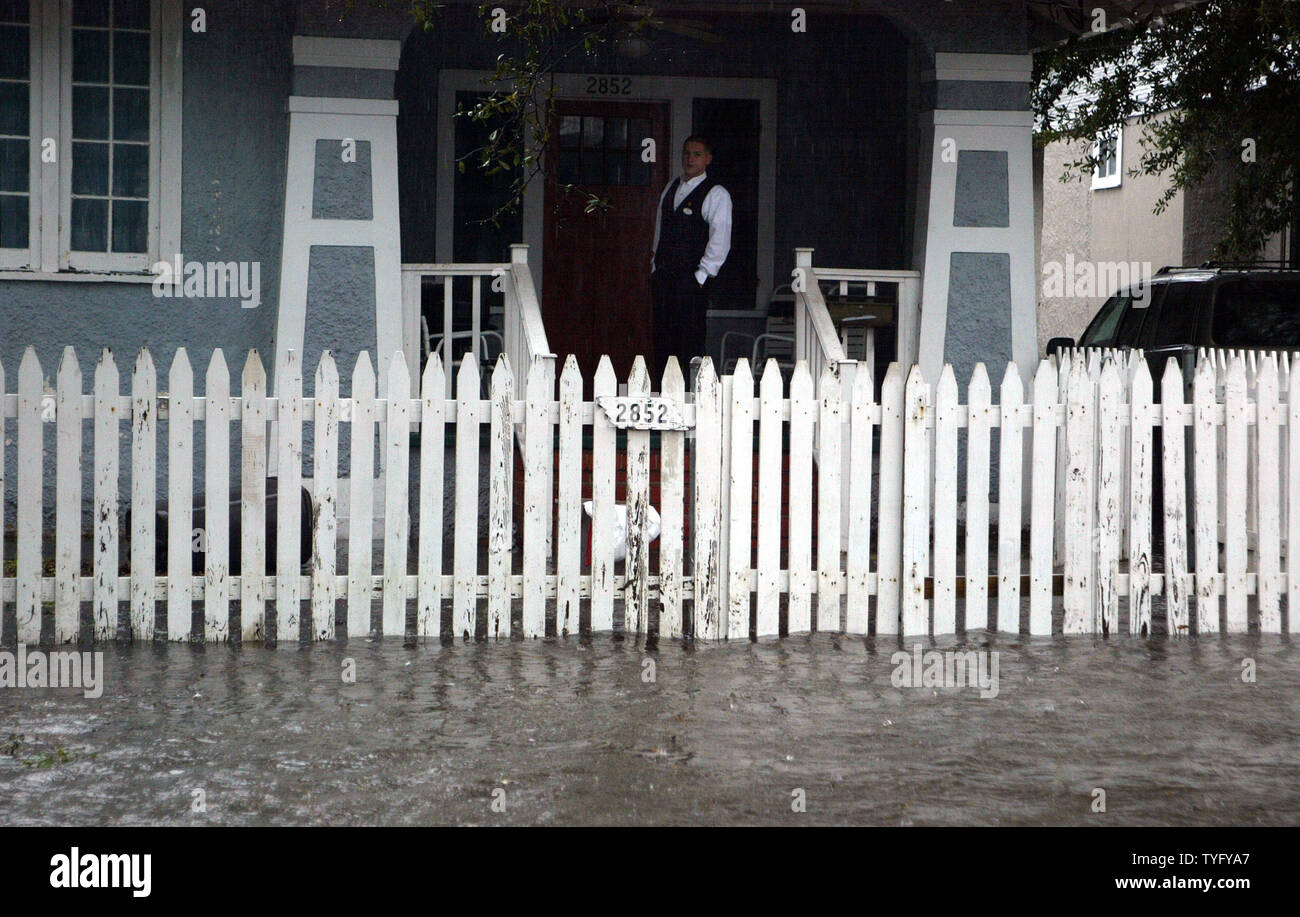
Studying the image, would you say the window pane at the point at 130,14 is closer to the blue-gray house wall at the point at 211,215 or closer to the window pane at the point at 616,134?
the blue-gray house wall at the point at 211,215

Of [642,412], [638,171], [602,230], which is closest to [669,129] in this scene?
Result: [638,171]

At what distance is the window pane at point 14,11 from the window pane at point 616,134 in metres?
4.52

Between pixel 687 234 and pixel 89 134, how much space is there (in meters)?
3.88

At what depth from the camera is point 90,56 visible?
9.70 m

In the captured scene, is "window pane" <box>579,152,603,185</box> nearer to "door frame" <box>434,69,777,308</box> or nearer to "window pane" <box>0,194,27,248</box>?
"door frame" <box>434,69,777,308</box>

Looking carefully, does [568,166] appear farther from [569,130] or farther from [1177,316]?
[1177,316]

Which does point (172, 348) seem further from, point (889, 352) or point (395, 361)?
point (889, 352)

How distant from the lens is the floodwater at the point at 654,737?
4.71 m

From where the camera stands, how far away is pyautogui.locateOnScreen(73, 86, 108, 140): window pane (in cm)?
969

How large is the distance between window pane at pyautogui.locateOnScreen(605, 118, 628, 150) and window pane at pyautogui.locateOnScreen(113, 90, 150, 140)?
154 inches

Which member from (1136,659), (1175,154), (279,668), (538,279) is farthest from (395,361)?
(1175,154)

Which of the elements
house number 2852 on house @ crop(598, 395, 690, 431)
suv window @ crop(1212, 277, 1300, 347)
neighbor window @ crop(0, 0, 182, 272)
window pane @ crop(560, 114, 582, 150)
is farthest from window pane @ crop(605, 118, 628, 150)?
house number 2852 on house @ crop(598, 395, 690, 431)

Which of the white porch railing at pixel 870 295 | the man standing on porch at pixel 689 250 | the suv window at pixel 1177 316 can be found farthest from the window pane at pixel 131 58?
the suv window at pixel 1177 316

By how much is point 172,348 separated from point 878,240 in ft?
18.5
